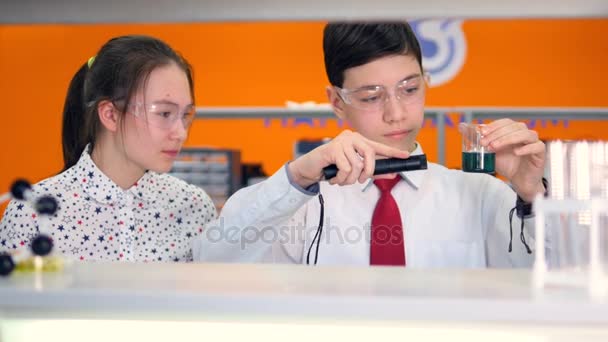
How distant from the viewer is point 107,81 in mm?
2150

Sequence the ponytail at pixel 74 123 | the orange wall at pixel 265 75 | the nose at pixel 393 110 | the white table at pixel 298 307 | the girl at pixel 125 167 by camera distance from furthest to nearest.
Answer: the orange wall at pixel 265 75 → the ponytail at pixel 74 123 → the girl at pixel 125 167 → the nose at pixel 393 110 → the white table at pixel 298 307

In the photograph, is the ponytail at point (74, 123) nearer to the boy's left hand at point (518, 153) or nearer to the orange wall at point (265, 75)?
the boy's left hand at point (518, 153)

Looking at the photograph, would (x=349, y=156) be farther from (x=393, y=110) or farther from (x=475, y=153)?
(x=393, y=110)

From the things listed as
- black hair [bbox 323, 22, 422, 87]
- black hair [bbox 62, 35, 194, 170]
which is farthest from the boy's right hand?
black hair [bbox 62, 35, 194, 170]

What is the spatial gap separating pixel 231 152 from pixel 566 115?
6.92 ft

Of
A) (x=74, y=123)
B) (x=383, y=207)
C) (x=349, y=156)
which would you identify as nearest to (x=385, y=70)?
(x=383, y=207)

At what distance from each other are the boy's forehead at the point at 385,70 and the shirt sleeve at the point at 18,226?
3.05 feet

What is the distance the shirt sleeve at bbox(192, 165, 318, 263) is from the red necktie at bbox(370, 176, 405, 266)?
0.69 feet

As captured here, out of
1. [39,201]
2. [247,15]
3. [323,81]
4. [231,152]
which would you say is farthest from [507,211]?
[323,81]

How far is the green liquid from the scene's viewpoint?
1594mm

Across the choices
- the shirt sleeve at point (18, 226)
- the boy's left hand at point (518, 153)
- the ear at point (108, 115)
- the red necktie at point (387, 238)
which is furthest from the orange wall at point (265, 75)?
the boy's left hand at point (518, 153)

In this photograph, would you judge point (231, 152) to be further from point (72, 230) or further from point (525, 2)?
point (525, 2)

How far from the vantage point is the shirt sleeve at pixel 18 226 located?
75.6 inches

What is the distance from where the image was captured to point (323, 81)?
7754 mm
